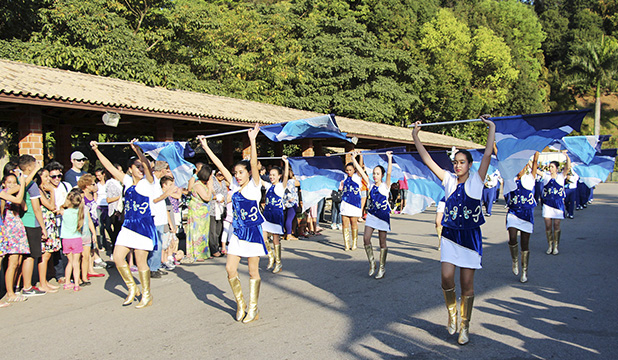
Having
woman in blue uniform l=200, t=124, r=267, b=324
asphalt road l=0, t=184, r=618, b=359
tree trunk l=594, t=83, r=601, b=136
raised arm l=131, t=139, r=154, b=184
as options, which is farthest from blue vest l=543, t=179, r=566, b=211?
tree trunk l=594, t=83, r=601, b=136

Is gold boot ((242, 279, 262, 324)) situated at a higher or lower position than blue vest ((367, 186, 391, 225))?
lower

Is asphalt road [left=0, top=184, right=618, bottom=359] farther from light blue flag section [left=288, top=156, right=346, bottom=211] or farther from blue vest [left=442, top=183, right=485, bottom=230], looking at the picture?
light blue flag section [left=288, top=156, right=346, bottom=211]

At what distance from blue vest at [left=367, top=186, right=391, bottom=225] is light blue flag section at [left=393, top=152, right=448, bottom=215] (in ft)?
3.37

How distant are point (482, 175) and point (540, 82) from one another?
64.5 metres

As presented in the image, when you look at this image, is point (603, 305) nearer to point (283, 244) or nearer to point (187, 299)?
point (187, 299)

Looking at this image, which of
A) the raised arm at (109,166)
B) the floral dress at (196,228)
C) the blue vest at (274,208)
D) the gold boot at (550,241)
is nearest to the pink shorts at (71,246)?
the raised arm at (109,166)

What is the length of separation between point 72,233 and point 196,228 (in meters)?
2.64

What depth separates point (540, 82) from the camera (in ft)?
201

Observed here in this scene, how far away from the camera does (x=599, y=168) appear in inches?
454

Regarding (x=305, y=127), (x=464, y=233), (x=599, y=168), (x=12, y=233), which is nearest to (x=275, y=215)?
(x=305, y=127)

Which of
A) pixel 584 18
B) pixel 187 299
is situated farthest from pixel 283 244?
pixel 584 18

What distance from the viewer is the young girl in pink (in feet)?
24.1

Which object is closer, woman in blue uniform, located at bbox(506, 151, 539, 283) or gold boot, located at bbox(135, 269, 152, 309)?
gold boot, located at bbox(135, 269, 152, 309)

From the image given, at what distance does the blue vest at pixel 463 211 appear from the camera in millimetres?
4848
